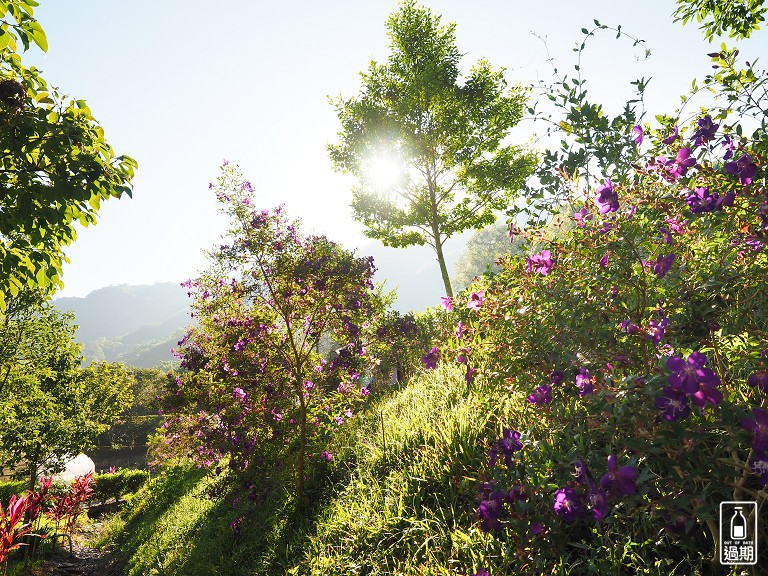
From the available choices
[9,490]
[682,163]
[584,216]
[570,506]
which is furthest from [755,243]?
[9,490]

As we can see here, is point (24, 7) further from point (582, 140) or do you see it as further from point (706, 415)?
point (706, 415)

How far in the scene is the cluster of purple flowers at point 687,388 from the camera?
4.50ft

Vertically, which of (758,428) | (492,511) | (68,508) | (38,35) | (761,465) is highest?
(38,35)

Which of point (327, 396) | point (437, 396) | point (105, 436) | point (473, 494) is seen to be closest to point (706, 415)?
point (473, 494)

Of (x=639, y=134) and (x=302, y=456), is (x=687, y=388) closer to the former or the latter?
(x=639, y=134)

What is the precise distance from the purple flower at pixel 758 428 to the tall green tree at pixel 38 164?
13.0 feet

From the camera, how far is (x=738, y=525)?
1857mm

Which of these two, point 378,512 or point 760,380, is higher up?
point 760,380

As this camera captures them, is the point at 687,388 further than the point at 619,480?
No

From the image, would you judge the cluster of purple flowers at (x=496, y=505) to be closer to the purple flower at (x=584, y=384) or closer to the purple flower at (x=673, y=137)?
the purple flower at (x=584, y=384)

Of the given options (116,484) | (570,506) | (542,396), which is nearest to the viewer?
(570,506)

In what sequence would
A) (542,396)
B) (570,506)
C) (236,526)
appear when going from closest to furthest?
1. (570,506)
2. (542,396)
3. (236,526)

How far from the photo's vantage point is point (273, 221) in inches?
214

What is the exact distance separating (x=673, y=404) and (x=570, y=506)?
690 millimetres
